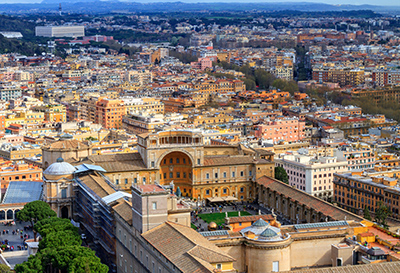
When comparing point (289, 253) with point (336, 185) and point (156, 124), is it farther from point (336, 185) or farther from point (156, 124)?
point (156, 124)

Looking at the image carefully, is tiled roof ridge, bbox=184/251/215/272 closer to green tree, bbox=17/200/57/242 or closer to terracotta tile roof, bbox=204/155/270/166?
green tree, bbox=17/200/57/242

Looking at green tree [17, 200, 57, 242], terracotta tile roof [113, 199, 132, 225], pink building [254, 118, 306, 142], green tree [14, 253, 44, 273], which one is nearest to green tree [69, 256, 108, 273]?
green tree [14, 253, 44, 273]

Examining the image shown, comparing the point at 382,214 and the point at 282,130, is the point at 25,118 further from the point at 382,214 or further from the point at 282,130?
the point at 382,214

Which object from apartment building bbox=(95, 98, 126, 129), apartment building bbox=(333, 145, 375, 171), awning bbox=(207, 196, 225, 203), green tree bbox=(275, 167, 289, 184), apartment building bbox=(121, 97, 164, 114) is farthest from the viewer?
apartment building bbox=(121, 97, 164, 114)

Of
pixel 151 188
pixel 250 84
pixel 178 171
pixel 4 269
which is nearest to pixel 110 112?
pixel 178 171

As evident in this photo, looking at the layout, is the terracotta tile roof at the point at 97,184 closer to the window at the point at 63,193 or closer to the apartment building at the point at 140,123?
the window at the point at 63,193

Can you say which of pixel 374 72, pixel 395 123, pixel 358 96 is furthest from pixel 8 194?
pixel 374 72

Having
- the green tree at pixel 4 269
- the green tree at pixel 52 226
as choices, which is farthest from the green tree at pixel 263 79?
the green tree at pixel 4 269
